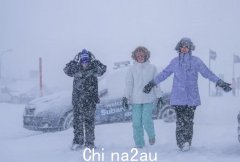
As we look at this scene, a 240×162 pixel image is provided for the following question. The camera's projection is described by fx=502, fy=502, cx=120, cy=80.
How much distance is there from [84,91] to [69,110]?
3.71 meters

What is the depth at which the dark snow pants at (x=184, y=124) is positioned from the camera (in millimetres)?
7348

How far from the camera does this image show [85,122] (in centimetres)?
781

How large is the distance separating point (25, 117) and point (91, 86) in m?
4.84

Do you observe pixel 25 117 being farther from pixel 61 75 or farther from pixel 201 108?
pixel 61 75

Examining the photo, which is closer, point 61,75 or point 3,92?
point 3,92

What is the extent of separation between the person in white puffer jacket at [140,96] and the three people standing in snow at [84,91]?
51 centimetres

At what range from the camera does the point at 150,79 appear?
795 centimetres

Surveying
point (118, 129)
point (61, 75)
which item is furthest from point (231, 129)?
point (61, 75)

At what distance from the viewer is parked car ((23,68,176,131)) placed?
449 inches

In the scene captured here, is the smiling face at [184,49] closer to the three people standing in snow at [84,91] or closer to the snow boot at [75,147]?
the three people standing in snow at [84,91]

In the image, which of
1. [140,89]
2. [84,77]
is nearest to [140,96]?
[140,89]

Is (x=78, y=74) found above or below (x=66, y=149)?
above

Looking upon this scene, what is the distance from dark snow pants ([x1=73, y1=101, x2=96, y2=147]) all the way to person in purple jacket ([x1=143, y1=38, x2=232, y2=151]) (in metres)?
1.30

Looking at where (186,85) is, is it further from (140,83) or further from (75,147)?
(75,147)
